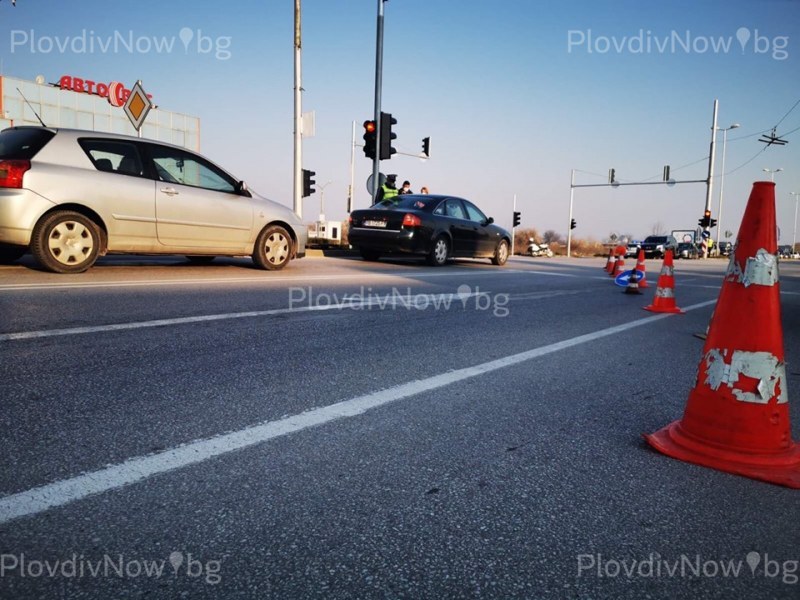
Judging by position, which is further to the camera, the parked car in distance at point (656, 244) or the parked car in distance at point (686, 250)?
the parked car in distance at point (686, 250)

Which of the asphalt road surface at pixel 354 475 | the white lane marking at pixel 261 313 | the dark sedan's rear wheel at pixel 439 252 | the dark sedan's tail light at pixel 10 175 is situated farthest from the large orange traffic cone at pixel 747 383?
Result: the dark sedan's rear wheel at pixel 439 252

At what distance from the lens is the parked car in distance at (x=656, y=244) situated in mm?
46031

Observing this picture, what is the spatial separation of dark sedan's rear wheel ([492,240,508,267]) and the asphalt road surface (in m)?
11.0

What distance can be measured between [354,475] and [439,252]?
457 inches

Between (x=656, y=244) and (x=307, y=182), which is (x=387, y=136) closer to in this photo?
(x=307, y=182)

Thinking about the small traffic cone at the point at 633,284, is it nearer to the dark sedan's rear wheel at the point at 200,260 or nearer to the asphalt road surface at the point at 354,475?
the asphalt road surface at the point at 354,475

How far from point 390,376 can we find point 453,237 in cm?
1063

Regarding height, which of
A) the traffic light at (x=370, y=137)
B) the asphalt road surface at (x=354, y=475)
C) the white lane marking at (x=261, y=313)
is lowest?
the asphalt road surface at (x=354, y=475)

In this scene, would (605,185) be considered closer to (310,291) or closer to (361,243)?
(361,243)

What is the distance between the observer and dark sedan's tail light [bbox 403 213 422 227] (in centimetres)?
1293

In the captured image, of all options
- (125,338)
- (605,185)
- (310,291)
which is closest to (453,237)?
(310,291)

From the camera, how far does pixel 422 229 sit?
13.0 metres

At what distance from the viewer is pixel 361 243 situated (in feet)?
44.4

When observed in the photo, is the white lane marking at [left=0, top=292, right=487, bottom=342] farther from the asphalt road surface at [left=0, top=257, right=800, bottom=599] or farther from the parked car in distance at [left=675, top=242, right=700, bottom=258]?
the parked car in distance at [left=675, top=242, right=700, bottom=258]
